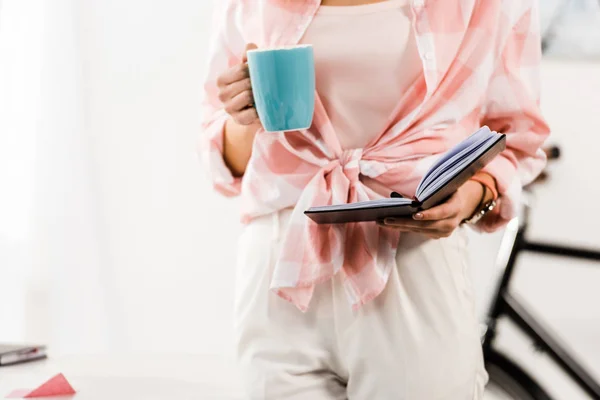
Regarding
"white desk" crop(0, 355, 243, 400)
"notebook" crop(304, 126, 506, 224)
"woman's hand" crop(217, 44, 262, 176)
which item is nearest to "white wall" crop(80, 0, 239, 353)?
"white desk" crop(0, 355, 243, 400)

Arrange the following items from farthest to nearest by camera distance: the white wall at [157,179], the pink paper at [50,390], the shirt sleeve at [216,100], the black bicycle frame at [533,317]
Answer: the white wall at [157,179], the black bicycle frame at [533,317], the pink paper at [50,390], the shirt sleeve at [216,100]

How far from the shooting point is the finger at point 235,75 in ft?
2.77

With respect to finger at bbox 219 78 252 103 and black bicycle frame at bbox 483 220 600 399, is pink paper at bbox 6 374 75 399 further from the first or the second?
black bicycle frame at bbox 483 220 600 399

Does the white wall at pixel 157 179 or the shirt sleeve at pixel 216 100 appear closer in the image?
the shirt sleeve at pixel 216 100

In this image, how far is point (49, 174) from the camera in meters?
1.70

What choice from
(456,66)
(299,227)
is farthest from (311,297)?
(456,66)

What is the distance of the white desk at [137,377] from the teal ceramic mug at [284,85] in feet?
1.81

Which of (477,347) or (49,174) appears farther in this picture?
(49,174)

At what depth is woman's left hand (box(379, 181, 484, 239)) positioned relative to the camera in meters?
0.76

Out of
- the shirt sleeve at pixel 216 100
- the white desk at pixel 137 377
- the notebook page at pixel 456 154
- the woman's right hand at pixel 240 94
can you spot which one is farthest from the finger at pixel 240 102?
the white desk at pixel 137 377

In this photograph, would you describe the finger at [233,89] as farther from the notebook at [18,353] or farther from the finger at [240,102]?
the notebook at [18,353]

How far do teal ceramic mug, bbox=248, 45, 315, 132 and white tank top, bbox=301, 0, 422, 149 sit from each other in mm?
75

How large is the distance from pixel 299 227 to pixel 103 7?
1.11 metres

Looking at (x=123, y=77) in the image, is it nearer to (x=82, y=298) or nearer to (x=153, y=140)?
(x=153, y=140)
